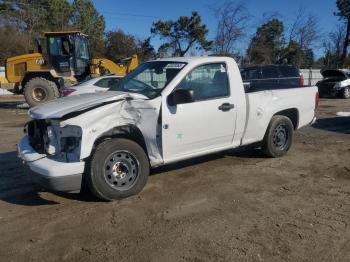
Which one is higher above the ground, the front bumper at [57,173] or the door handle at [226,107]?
the door handle at [226,107]

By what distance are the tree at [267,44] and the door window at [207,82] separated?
34306 millimetres

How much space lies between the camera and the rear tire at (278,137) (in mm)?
6977

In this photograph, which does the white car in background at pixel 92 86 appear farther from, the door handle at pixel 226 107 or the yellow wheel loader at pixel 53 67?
the door handle at pixel 226 107

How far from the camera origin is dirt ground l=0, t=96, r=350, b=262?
379 centimetres

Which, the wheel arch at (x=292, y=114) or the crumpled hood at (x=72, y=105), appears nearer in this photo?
the crumpled hood at (x=72, y=105)

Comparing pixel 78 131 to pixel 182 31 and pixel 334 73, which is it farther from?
pixel 182 31

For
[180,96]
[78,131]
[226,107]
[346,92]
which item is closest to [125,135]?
[78,131]

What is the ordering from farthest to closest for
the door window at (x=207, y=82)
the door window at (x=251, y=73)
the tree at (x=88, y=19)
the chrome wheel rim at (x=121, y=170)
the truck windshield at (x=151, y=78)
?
the tree at (x=88, y=19), the door window at (x=251, y=73), the door window at (x=207, y=82), the truck windshield at (x=151, y=78), the chrome wheel rim at (x=121, y=170)

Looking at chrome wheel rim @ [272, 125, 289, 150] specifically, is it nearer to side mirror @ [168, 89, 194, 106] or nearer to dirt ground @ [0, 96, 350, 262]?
dirt ground @ [0, 96, 350, 262]

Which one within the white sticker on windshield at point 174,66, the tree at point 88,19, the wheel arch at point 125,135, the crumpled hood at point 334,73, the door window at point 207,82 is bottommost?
the wheel arch at point 125,135

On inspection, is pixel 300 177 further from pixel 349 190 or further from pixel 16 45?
pixel 16 45

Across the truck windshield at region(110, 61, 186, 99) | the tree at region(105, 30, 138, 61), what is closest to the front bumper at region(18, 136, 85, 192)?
the truck windshield at region(110, 61, 186, 99)

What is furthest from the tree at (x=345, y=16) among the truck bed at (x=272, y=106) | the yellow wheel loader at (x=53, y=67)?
the truck bed at (x=272, y=106)

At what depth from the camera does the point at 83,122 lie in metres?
4.70
